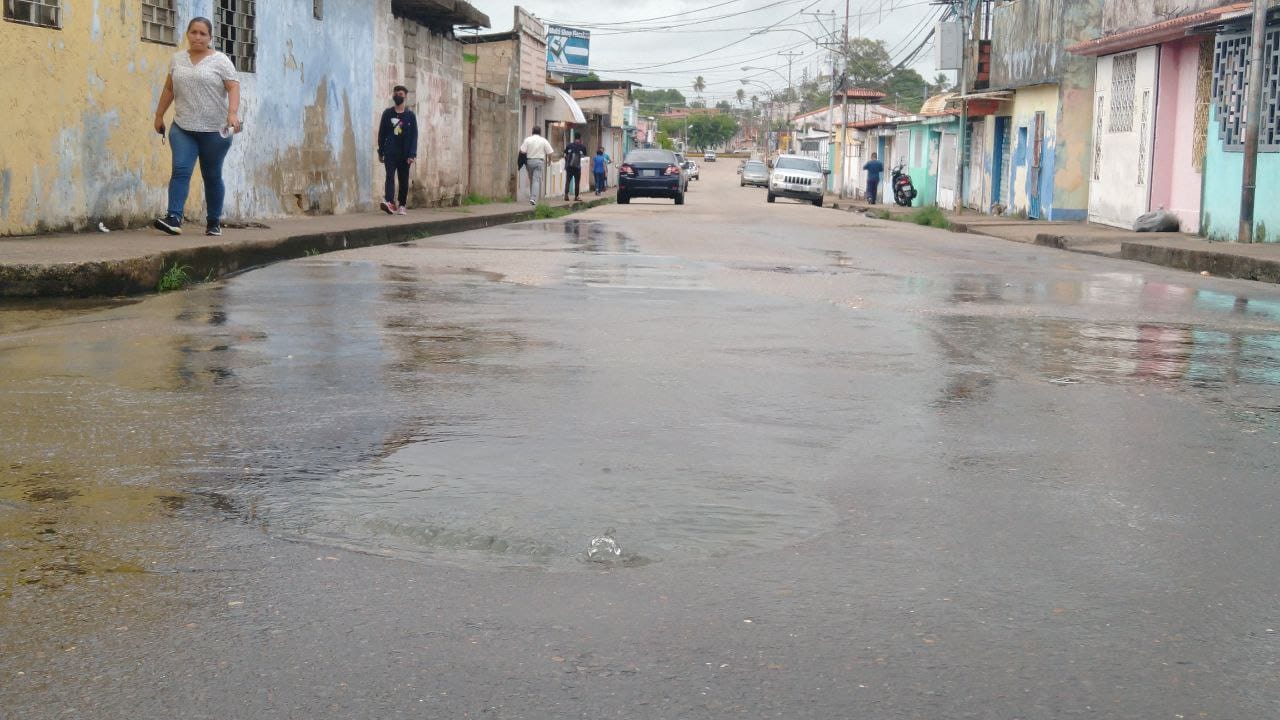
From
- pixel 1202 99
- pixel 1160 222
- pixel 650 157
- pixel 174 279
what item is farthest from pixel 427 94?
pixel 174 279

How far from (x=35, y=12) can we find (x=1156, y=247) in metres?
12.8

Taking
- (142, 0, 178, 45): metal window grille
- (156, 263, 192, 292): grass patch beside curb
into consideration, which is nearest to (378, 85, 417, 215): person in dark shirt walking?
(142, 0, 178, 45): metal window grille

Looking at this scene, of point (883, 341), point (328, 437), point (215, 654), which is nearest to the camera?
point (215, 654)

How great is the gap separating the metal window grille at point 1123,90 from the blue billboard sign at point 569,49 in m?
48.3

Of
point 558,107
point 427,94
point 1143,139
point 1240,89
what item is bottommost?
point 1143,139

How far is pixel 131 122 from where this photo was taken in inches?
513

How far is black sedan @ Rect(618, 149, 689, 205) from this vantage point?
38.4 m

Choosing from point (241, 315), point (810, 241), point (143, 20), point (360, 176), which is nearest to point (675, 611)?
point (241, 315)

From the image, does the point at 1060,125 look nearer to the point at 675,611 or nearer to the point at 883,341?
the point at 883,341

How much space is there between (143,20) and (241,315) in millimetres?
6088

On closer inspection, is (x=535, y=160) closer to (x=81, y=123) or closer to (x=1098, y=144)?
(x=1098, y=144)

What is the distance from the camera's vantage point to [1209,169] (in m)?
21.5

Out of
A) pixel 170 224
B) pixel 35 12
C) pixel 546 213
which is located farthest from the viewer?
pixel 546 213

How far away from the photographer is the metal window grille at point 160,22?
13.4 m
